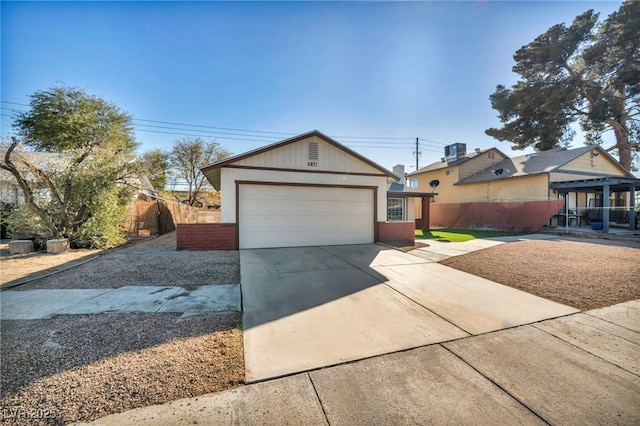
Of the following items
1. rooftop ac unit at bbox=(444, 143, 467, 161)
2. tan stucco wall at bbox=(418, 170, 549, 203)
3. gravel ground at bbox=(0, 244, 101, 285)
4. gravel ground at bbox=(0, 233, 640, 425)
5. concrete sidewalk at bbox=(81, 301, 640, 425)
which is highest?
rooftop ac unit at bbox=(444, 143, 467, 161)

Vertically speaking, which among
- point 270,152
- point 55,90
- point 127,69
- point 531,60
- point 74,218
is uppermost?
point 531,60

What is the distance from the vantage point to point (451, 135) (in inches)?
893

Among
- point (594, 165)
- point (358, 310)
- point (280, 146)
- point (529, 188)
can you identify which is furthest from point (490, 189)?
point (358, 310)

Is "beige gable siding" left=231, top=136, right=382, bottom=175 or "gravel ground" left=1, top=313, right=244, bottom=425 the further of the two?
"beige gable siding" left=231, top=136, right=382, bottom=175

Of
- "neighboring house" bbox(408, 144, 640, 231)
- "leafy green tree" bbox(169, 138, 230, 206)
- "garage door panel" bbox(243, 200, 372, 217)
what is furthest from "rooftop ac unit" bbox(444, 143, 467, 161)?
"leafy green tree" bbox(169, 138, 230, 206)

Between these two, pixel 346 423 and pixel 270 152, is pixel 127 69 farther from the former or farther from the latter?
pixel 346 423

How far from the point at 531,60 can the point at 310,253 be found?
24961mm

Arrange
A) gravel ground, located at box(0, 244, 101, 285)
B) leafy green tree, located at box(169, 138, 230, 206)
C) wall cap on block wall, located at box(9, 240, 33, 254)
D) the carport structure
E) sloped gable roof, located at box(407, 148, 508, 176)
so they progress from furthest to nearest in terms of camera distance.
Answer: leafy green tree, located at box(169, 138, 230, 206), sloped gable roof, located at box(407, 148, 508, 176), the carport structure, wall cap on block wall, located at box(9, 240, 33, 254), gravel ground, located at box(0, 244, 101, 285)

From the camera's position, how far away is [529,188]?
53.3 ft

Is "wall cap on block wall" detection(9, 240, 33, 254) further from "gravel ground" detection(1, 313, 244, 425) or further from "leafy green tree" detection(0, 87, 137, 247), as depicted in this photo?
"gravel ground" detection(1, 313, 244, 425)

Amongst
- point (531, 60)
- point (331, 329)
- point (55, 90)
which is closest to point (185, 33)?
point (331, 329)

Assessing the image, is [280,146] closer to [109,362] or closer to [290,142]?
[290,142]

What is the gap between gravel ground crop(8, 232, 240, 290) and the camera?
5078 millimetres

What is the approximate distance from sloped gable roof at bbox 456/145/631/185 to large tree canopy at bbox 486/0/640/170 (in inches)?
130
